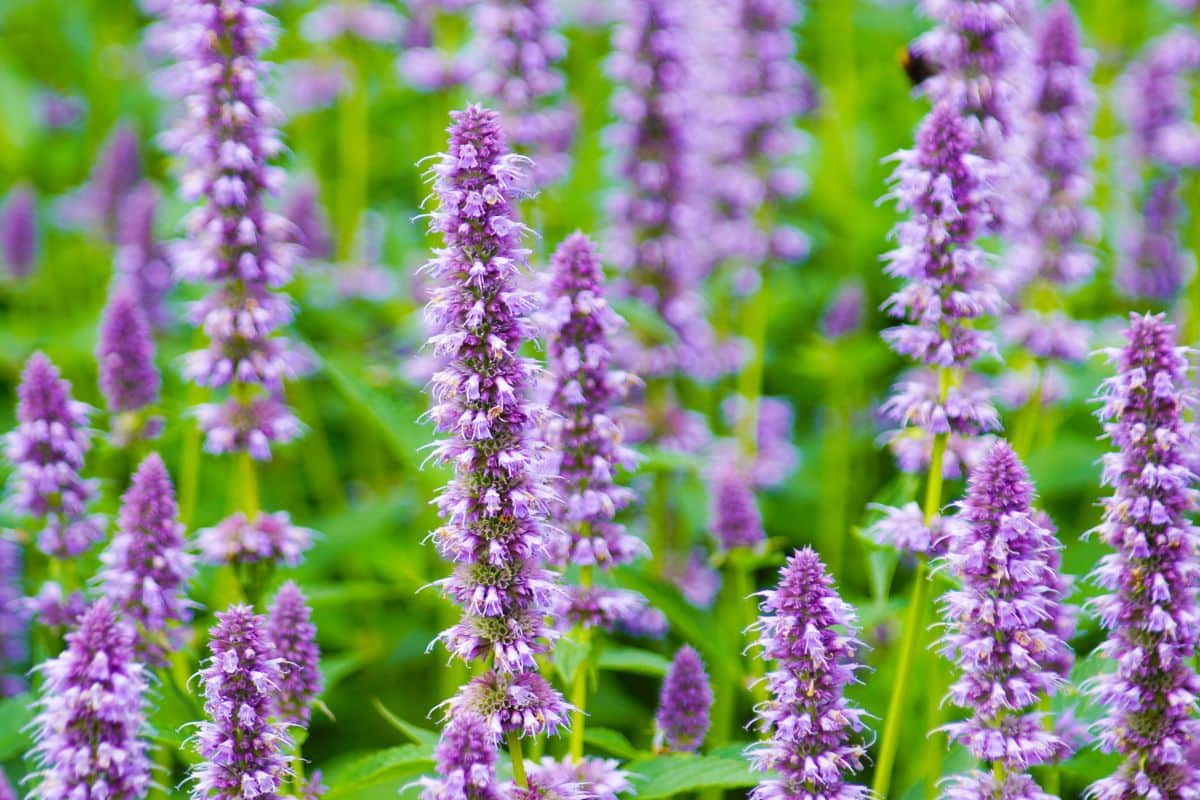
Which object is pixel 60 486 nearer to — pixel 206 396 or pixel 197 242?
pixel 197 242

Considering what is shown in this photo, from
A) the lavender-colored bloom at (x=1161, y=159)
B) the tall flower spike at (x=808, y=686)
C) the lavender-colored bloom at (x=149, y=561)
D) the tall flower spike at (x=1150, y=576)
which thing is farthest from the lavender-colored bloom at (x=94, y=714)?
the lavender-colored bloom at (x=1161, y=159)

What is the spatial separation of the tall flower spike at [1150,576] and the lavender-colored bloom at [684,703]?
152 centimetres

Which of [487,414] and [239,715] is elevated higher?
[487,414]

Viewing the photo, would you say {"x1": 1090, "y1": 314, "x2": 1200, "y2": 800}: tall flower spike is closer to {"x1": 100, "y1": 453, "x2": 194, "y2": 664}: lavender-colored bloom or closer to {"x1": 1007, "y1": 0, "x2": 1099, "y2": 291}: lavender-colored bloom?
{"x1": 1007, "y1": 0, "x2": 1099, "y2": 291}: lavender-colored bloom

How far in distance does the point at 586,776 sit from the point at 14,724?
8.98ft

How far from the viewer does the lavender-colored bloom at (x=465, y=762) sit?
4.42 m

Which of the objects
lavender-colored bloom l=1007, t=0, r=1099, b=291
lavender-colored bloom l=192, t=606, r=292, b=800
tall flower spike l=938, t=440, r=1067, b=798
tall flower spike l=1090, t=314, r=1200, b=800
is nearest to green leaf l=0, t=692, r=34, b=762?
lavender-colored bloom l=192, t=606, r=292, b=800

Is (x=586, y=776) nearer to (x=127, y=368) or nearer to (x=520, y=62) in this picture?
(x=127, y=368)

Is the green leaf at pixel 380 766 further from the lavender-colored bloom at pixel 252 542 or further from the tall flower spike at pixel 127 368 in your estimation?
the tall flower spike at pixel 127 368

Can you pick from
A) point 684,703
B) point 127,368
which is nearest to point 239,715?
point 684,703

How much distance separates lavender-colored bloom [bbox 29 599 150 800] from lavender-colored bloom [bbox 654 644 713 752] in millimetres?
2024

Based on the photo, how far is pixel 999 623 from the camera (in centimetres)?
481

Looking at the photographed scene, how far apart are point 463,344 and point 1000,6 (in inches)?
134

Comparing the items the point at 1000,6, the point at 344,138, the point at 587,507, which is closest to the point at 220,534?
the point at 587,507
